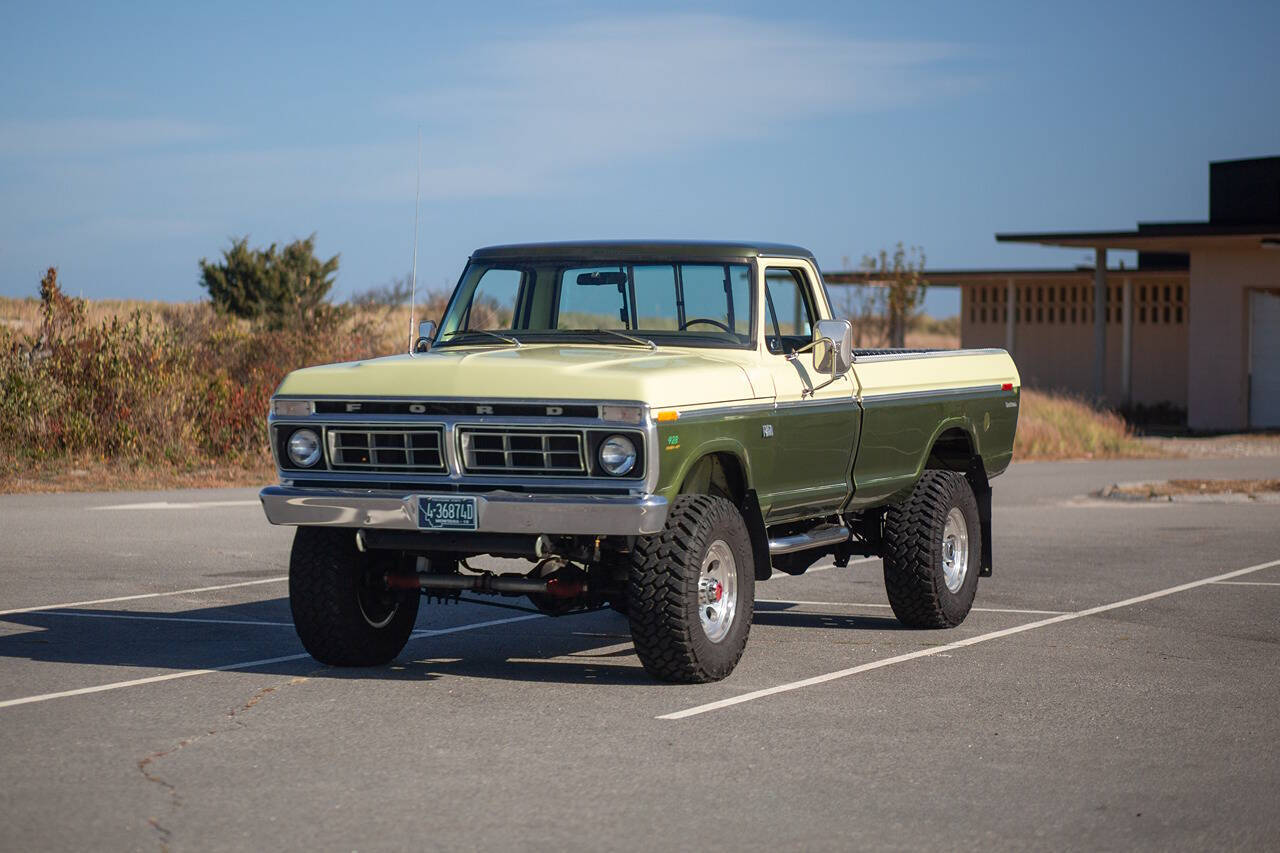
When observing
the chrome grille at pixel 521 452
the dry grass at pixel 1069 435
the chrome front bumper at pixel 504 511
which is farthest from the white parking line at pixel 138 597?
the dry grass at pixel 1069 435

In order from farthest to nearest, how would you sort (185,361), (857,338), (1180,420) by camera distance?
(857,338)
(1180,420)
(185,361)

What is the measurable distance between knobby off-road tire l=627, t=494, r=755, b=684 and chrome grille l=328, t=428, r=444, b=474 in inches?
43.5

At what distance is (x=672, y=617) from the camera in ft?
27.3

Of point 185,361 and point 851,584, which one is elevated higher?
point 185,361

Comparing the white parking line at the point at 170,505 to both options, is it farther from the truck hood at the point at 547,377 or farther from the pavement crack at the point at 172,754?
the pavement crack at the point at 172,754

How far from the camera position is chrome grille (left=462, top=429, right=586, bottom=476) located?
8258 mm

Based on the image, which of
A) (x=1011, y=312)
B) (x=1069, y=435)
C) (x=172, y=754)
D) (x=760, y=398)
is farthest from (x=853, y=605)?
(x=1011, y=312)

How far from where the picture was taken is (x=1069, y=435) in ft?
97.3

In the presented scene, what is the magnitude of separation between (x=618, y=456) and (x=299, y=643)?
9.58 ft

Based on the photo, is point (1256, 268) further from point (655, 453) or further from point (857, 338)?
point (655, 453)

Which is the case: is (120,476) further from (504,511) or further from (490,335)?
(504,511)

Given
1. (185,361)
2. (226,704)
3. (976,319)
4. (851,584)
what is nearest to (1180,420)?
(976,319)

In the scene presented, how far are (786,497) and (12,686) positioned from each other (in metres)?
4.09

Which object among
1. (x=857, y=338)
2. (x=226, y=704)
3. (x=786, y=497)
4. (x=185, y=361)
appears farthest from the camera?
(x=857, y=338)
